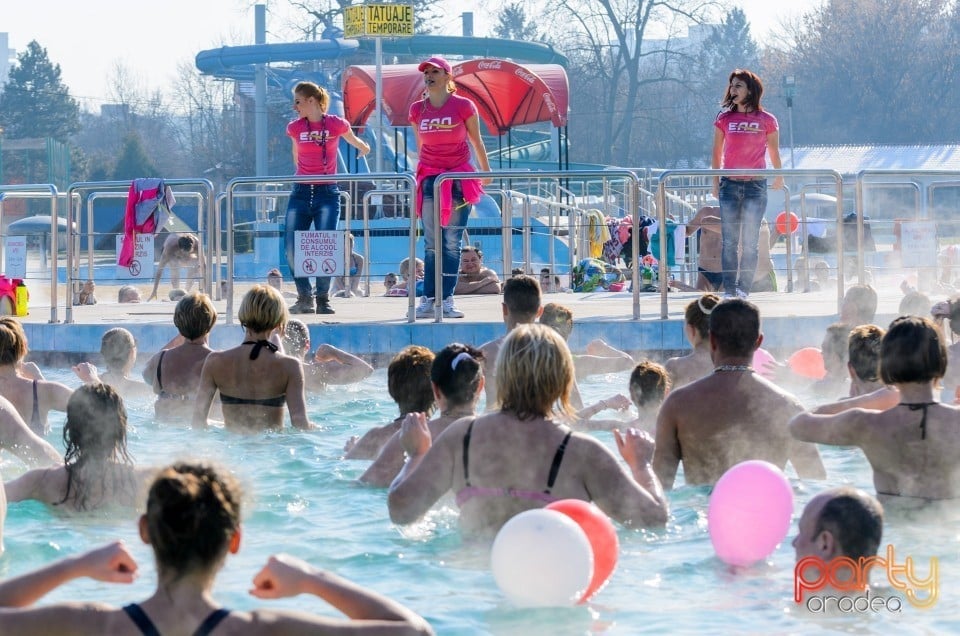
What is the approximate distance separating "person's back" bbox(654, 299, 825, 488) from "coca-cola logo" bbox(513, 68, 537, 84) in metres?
23.1

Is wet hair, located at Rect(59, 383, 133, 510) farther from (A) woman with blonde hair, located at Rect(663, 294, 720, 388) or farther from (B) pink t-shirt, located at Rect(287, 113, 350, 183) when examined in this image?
(B) pink t-shirt, located at Rect(287, 113, 350, 183)

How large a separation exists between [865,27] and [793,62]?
4.00 metres

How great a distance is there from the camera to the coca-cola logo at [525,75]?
28469 millimetres

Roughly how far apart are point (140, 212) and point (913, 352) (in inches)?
368

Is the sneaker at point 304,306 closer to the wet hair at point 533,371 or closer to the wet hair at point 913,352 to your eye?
the wet hair at point 913,352

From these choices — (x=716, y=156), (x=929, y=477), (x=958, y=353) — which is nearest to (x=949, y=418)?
(x=929, y=477)

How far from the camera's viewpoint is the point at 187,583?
285 cm

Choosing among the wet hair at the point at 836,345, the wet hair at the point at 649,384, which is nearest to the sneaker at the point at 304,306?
the wet hair at the point at 836,345

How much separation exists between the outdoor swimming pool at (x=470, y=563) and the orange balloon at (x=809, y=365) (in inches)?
65.6

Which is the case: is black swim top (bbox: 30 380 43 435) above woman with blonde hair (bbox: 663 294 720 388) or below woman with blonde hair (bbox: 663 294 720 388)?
below

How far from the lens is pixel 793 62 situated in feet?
235

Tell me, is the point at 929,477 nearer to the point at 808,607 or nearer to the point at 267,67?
the point at 808,607

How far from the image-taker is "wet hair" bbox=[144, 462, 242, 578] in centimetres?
279

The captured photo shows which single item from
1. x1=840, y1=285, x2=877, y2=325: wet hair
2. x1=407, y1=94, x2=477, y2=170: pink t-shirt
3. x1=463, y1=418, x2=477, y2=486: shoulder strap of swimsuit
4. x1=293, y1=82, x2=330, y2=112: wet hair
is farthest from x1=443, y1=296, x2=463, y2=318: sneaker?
x1=463, y1=418, x2=477, y2=486: shoulder strap of swimsuit
